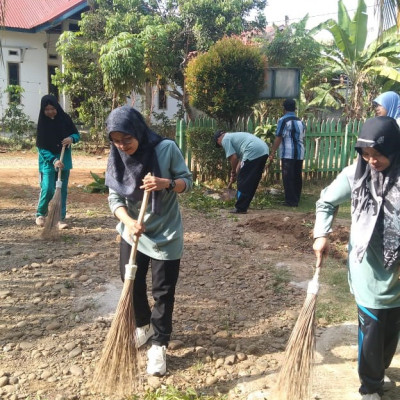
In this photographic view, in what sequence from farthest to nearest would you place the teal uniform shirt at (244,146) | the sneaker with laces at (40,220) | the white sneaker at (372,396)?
the teal uniform shirt at (244,146)
the sneaker with laces at (40,220)
the white sneaker at (372,396)

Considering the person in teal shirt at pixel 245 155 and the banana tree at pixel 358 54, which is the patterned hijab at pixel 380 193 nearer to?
the person in teal shirt at pixel 245 155

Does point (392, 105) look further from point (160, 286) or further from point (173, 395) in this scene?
point (173, 395)

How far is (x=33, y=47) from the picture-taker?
617 inches

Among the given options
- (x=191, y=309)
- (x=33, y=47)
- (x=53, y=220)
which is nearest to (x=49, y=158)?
(x=53, y=220)

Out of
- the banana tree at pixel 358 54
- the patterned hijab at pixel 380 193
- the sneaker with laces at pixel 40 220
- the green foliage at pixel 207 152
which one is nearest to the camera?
the patterned hijab at pixel 380 193

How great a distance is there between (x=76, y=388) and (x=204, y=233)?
11.1ft

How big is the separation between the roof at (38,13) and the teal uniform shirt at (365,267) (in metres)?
14.7

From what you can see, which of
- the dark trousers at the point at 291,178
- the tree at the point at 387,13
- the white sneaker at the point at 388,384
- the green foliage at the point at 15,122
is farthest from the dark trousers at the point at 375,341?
the green foliage at the point at 15,122

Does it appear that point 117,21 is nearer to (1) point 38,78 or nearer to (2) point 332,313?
(1) point 38,78

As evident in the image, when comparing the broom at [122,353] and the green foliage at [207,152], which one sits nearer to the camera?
the broom at [122,353]

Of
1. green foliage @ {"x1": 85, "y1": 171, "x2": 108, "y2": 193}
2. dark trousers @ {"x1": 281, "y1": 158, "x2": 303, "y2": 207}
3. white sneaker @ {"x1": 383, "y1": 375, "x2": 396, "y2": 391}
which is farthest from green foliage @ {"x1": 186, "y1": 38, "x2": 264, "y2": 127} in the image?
white sneaker @ {"x1": 383, "y1": 375, "x2": 396, "y2": 391}

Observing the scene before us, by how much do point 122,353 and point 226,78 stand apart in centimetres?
623

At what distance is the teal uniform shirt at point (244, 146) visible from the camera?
6.71 metres

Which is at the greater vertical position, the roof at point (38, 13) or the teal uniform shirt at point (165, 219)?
the roof at point (38, 13)
